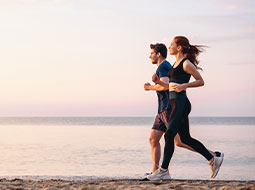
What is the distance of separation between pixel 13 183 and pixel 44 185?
521 millimetres

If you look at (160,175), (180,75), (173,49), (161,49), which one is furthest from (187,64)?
(160,175)

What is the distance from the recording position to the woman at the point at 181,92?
5.98 m

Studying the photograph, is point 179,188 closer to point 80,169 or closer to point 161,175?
point 161,175

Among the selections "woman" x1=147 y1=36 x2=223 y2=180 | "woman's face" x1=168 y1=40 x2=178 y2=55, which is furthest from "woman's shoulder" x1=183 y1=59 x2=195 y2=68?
"woman's face" x1=168 y1=40 x2=178 y2=55

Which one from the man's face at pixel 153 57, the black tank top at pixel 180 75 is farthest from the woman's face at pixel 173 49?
the man's face at pixel 153 57

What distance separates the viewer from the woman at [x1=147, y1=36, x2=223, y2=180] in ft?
19.6

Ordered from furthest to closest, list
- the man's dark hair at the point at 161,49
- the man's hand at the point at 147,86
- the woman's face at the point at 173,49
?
the man's dark hair at the point at 161,49 → the man's hand at the point at 147,86 → the woman's face at the point at 173,49

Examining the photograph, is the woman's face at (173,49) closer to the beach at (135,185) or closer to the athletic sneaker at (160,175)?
the athletic sneaker at (160,175)

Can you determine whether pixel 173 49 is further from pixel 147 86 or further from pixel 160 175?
pixel 160 175

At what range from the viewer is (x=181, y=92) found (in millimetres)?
6023

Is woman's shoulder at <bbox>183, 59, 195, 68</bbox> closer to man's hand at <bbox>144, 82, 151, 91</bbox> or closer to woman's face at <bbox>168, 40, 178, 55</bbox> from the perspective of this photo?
woman's face at <bbox>168, 40, 178, 55</bbox>

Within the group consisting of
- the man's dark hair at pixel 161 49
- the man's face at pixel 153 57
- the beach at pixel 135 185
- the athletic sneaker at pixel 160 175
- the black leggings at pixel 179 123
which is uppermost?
the man's dark hair at pixel 161 49

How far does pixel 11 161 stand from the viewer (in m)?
11.9

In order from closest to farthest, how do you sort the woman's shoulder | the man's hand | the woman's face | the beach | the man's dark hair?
the beach → the woman's shoulder → the woman's face → the man's hand → the man's dark hair
